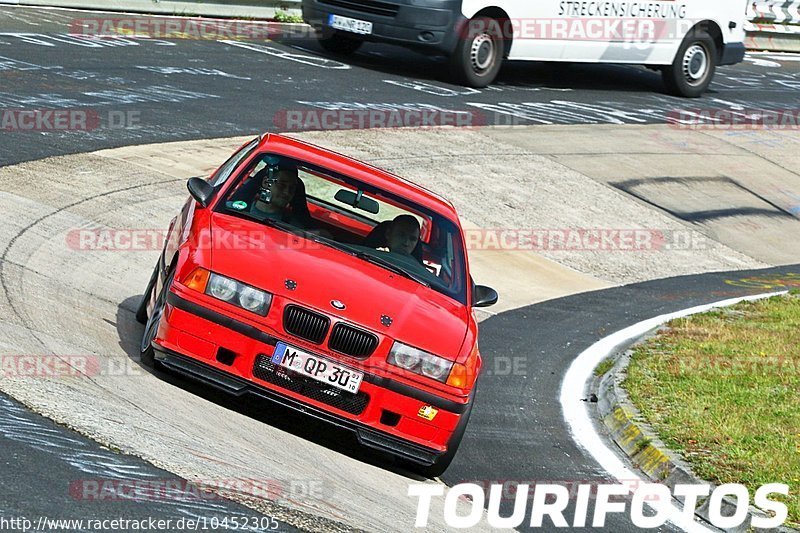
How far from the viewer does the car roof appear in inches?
331

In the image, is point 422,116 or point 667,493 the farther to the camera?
point 422,116

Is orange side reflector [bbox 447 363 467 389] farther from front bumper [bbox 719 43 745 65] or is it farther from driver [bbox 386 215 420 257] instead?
front bumper [bbox 719 43 745 65]

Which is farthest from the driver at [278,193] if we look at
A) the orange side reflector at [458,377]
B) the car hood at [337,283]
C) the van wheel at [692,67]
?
the van wheel at [692,67]

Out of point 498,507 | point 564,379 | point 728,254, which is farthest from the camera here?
point 728,254

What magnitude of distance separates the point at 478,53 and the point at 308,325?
13.4 meters

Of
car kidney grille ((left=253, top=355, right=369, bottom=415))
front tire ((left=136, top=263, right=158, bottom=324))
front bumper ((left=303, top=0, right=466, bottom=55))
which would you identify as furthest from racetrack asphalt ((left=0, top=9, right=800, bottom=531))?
front tire ((left=136, top=263, right=158, bottom=324))

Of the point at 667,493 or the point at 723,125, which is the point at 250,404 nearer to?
the point at 667,493

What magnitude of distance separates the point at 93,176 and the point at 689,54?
13013 millimetres

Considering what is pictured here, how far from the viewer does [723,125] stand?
2161 cm

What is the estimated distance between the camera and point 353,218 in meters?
8.50

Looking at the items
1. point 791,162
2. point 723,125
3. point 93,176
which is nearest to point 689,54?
point 723,125

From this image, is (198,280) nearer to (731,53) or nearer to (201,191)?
(201,191)

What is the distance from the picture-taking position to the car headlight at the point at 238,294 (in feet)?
23.0

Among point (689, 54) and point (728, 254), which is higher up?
point (689, 54)
